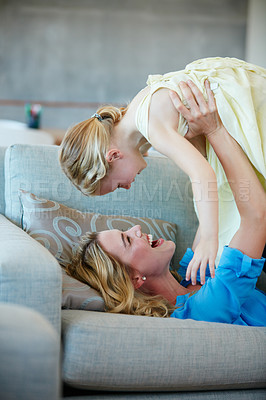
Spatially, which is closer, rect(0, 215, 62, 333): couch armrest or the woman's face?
rect(0, 215, 62, 333): couch armrest

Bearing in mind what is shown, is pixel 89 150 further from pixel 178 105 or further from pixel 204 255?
pixel 204 255

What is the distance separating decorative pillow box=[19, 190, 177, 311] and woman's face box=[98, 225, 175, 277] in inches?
4.8

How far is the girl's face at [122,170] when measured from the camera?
173 cm

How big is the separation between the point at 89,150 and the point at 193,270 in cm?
59

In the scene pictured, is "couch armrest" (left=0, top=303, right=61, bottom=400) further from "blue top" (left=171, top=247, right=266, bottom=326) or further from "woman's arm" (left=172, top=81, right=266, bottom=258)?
"woman's arm" (left=172, top=81, right=266, bottom=258)

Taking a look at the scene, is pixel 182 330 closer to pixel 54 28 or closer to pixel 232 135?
pixel 232 135

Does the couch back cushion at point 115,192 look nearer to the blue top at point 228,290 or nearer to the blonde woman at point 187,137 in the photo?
the blonde woman at point 187,137

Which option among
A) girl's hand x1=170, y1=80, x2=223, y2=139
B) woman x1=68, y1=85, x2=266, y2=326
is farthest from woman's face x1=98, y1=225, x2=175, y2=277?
girl's hand x1=170, y1=80, x2=223, y2=139

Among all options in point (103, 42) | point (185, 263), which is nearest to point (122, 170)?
point (185, 263)

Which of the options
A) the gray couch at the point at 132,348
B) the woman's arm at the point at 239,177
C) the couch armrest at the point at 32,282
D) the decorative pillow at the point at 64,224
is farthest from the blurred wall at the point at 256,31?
the couch armrest at the point at 32,282

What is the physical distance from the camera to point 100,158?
1677mm

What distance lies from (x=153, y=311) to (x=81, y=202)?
2.01ft

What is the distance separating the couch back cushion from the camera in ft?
6.47

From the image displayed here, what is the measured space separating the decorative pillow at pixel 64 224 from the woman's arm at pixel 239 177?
18.2 inches
